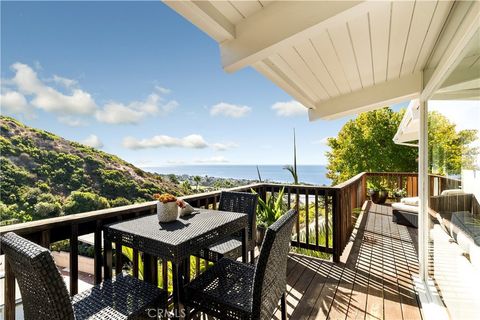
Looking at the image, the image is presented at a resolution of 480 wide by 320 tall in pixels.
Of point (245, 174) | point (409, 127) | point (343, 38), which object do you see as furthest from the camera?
point (245, 174)

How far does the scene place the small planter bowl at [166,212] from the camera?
2.08 metres

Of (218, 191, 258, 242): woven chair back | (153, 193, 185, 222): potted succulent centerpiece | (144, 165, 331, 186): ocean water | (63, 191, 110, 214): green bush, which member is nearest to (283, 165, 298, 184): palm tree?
(218, 191, 258, 242): woven chair back

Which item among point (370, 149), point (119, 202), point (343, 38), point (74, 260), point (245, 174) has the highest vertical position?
point (343, 38)

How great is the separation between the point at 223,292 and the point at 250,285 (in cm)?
20

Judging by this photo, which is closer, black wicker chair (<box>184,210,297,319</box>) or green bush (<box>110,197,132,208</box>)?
black wicker chair (<box>184,210,297,319</box>)

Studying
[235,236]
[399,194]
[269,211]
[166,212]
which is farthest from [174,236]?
[399,194]

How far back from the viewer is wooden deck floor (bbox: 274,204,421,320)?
2.43 metres

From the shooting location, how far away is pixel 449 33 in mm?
1990

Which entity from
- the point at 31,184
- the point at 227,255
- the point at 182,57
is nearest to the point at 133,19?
the point at 182,57

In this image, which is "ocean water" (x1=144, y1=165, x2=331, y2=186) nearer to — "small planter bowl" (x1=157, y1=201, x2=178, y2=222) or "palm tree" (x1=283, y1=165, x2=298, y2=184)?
"palm tree" (x1=283, y1=165, x2=298, y2=184)

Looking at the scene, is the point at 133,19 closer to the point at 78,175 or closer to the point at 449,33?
the point at 78,175

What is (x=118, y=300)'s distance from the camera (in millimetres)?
1545

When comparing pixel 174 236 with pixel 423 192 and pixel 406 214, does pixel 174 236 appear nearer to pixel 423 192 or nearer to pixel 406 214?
pixel 423 192

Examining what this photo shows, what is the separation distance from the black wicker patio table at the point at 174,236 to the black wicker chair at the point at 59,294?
21 centimetres
